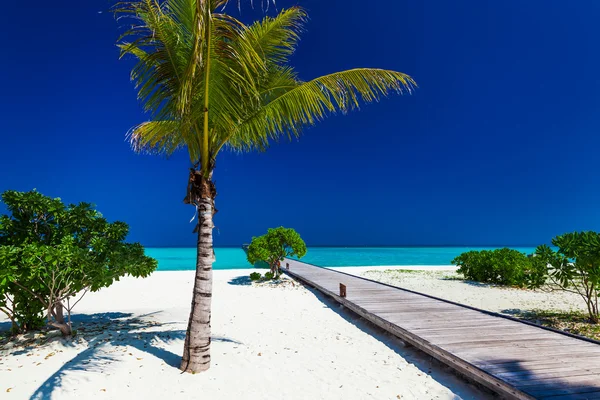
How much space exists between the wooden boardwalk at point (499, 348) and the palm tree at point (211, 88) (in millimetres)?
3982

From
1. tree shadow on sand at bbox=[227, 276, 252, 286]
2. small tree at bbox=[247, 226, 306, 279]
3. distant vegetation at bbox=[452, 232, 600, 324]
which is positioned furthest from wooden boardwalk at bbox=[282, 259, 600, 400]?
tree shadow on sand at bbox=[227, 276, 252, 286]

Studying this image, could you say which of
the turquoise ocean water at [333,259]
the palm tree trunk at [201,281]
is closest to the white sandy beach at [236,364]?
the palm tree trunk at [201,281]

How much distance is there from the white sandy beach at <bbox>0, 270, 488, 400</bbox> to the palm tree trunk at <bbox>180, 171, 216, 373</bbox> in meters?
0.28

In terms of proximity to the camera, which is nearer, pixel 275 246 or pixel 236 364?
pixel 236 364

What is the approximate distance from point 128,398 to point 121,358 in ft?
4.50

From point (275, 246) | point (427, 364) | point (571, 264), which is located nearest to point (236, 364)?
point (427, 364)

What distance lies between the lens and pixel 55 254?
5.10 m

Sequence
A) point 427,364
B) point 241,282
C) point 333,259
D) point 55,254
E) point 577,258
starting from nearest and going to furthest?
point 55,254 → point 427,364 → point 577,258 → point 241,282 → point 333,259

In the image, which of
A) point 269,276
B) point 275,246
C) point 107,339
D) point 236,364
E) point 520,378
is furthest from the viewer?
point 269,276

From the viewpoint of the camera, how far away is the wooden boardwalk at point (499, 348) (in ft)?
13.1

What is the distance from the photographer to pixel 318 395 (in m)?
4.48

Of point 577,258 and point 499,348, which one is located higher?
point 577,258

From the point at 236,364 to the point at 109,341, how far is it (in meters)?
2.87

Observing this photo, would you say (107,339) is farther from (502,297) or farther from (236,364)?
(502,297)
